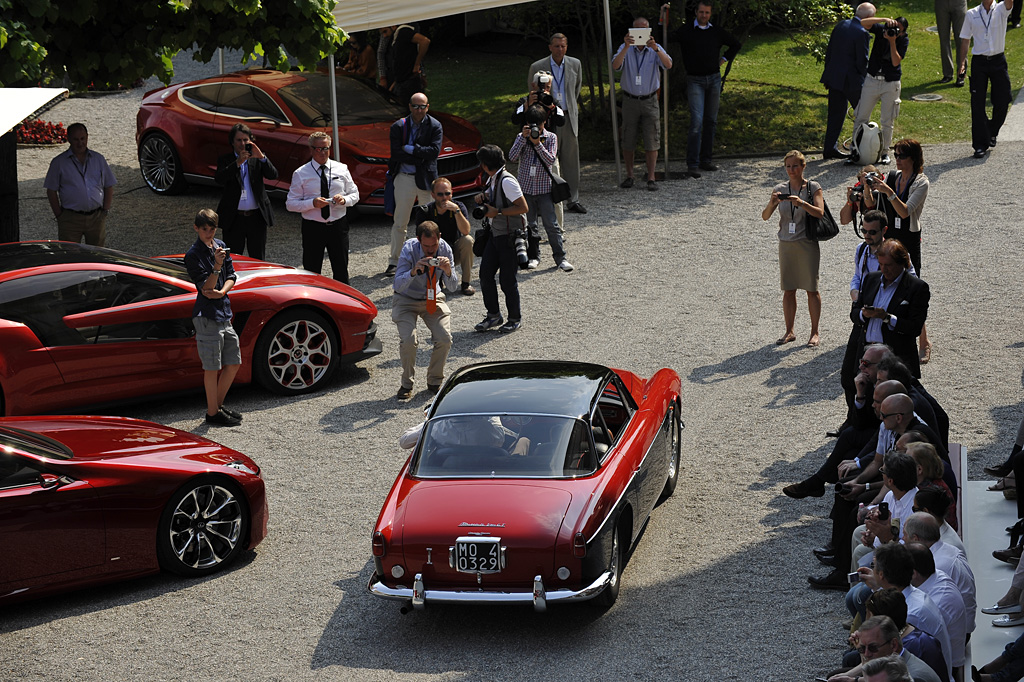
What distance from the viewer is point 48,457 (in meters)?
8.03

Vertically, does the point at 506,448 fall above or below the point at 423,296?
below

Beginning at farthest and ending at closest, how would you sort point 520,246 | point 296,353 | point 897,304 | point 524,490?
point 520,246, point 296,353, point 897,304, point 524,490

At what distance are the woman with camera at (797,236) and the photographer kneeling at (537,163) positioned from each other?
3442mm

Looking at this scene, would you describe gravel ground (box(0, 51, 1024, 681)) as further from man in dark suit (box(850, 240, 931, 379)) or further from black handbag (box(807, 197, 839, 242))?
black handbag (box(807, 197, 839, 242))

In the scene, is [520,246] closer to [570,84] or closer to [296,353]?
[296,353]

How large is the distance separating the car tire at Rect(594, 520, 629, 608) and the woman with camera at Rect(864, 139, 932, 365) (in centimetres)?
470

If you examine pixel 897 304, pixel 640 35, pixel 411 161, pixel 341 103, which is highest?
pixel 640 35

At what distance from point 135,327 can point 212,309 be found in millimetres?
791

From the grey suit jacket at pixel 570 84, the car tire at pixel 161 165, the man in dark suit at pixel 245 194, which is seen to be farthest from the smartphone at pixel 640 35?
the car tire at pixel 161 165

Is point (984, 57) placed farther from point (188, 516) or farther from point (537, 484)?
point (188, 516)

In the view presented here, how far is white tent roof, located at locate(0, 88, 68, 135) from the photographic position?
982cm

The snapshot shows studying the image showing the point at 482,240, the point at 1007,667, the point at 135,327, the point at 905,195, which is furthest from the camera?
the point at 482,240

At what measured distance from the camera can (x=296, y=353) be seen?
11.7 m

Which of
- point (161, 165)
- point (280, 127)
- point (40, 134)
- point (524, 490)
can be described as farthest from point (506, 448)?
point (40, 134)
